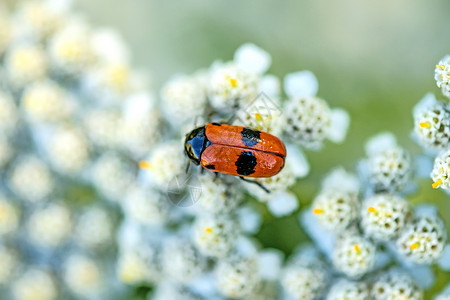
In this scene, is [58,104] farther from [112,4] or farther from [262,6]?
[262,6]

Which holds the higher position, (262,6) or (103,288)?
(262,6)

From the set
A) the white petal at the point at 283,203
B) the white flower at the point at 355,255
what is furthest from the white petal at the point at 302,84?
the white flower at the point at 355,255

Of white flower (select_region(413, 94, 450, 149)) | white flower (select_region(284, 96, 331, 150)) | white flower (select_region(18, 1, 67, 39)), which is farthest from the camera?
white flower (select_region(18, 1, 67, 39))

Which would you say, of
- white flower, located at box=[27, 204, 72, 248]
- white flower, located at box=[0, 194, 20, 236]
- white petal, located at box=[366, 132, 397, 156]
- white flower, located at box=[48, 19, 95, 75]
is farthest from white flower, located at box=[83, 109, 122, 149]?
white petal, located at box=[366, 132, 397, 156]

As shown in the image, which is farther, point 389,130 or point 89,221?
point 389,130

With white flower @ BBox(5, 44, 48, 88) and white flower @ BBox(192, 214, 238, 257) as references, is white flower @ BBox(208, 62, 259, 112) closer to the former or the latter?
white flower @ BBox(192, 214, 238, 257)

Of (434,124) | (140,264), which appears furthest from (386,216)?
(140,264)

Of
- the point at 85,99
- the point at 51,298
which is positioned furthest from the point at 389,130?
the point at 51,298
